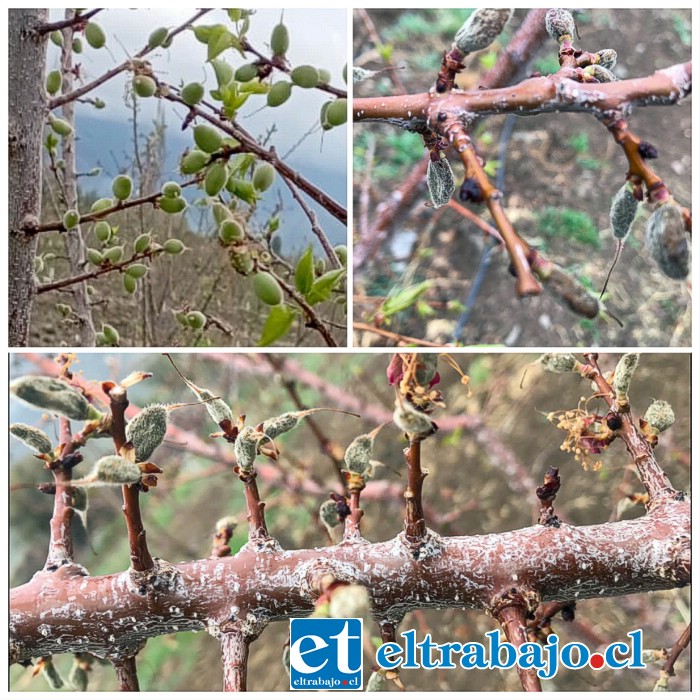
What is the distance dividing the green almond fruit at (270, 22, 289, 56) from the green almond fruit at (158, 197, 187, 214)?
0.58ft

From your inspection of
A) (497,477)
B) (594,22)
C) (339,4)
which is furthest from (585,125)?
(497,477)

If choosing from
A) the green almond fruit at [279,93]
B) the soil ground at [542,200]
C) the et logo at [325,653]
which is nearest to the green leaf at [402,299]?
the soil ground at [542,200]

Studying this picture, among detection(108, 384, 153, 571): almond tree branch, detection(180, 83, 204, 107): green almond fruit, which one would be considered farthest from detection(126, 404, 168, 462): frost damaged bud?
detection(180, 83, 204, 107): green almond fruit

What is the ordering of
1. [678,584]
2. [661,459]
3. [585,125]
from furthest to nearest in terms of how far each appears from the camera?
[585,125]
[661,459]
[678,584]

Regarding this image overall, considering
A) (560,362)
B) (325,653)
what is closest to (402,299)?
(560,362)

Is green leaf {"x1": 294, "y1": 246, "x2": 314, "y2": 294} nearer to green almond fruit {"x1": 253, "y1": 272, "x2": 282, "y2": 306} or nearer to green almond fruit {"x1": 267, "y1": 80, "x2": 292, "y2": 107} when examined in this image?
green almond fruit {"x1": 253, "y1": 272, "x2": 282, "y2": 306}

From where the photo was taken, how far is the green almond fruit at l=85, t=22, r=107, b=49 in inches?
29.5

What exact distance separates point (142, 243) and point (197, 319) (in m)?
0.10

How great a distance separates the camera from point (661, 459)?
840mm

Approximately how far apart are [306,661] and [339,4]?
701 mm

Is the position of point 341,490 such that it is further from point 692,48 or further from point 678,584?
point 692,48

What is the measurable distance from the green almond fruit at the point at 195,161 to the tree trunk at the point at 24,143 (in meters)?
0.17

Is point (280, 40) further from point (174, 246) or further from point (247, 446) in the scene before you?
point (247, 446)

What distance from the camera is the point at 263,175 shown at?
73cm
